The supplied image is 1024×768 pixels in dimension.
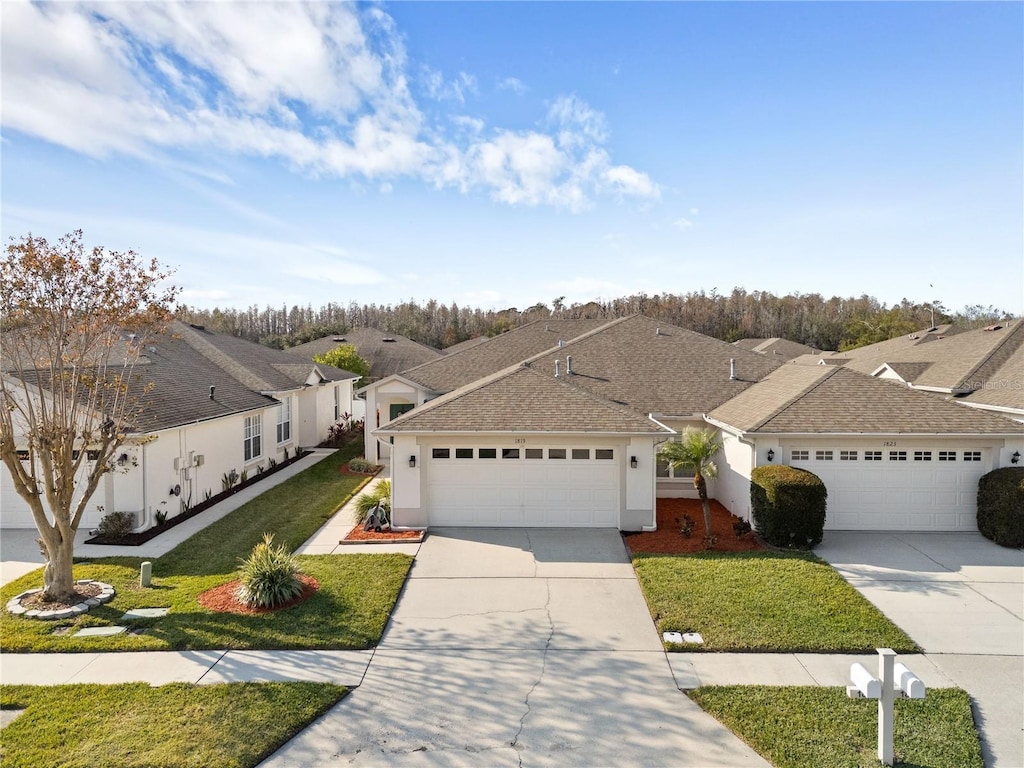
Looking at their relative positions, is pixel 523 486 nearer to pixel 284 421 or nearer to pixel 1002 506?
pixel 1002 506

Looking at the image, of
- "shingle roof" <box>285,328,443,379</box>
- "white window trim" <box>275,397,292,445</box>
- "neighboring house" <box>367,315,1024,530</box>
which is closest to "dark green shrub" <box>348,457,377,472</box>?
"white window trim" <box>275,397,292,445</box>

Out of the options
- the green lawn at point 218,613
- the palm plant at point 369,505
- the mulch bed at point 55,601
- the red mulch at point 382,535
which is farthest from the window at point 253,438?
the mulch bed at point 55,601

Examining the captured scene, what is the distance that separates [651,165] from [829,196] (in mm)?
5805

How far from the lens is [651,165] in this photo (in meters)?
16.4

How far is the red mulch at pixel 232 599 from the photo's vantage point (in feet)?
27.9

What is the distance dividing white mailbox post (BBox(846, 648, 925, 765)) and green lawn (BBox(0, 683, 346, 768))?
5.67 m

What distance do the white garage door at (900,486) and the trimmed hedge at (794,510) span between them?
1.39 meters

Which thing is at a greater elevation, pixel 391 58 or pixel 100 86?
pixel 391 58

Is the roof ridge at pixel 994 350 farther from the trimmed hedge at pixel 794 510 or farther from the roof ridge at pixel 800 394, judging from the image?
the trimmed hedge at pixel 794 510

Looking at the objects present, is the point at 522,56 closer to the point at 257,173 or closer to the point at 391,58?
the point at 391,58

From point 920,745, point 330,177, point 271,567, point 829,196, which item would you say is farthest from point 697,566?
point 330,177

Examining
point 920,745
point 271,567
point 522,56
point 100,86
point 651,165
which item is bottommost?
point 920,745

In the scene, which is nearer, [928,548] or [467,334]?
[928,548]

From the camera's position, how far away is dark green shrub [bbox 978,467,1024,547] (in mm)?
11562
